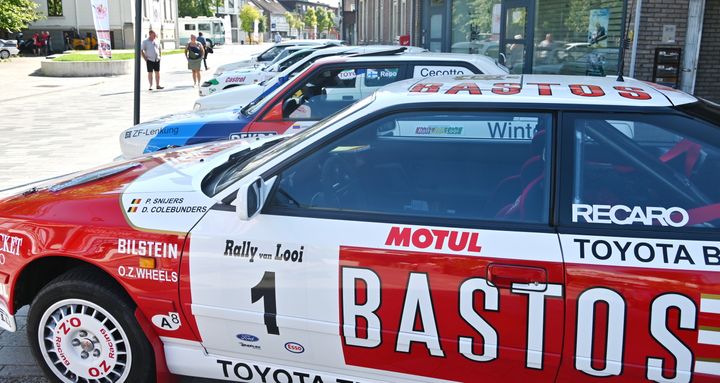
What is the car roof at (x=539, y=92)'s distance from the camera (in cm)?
270

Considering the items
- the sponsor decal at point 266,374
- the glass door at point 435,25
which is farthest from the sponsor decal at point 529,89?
the glass door at point 435,25

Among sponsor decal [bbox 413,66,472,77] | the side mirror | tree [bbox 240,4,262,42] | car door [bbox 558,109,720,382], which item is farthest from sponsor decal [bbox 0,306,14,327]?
tree [bbox 240,4,262,42]

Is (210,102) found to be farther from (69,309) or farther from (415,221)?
(415,221)

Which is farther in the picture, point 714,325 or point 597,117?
point 597,117

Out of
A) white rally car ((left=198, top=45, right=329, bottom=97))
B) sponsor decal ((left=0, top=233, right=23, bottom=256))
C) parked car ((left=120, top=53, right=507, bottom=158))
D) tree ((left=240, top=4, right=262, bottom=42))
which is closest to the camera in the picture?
sponsor decal ((left=0, top=233, right=23, bottom=256))

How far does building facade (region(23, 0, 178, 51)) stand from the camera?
45.3 m

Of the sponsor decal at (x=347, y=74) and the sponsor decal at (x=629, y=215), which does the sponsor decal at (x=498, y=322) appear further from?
the sponsor decal at (x=347, y=74)

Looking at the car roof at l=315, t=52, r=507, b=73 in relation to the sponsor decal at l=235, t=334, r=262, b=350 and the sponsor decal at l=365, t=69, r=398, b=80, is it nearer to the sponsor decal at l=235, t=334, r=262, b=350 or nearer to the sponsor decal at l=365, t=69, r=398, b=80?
the sponsor decal at l=365, t=69, r=398, b=80

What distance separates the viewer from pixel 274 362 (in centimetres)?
285

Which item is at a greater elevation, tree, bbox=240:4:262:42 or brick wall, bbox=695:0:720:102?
tree, bbox=240:4:262:42

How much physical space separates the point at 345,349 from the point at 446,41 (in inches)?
587

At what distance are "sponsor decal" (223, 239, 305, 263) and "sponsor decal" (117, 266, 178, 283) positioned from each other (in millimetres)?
307

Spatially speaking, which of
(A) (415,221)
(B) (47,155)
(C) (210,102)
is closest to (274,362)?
(A) (415,221)

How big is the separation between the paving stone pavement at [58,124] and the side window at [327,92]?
118 inches
